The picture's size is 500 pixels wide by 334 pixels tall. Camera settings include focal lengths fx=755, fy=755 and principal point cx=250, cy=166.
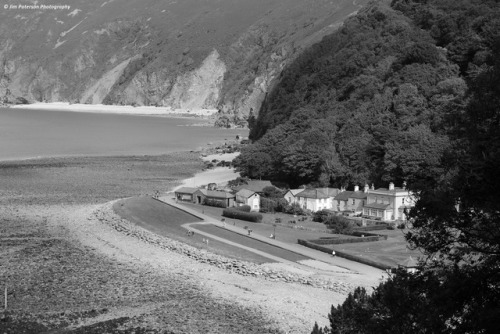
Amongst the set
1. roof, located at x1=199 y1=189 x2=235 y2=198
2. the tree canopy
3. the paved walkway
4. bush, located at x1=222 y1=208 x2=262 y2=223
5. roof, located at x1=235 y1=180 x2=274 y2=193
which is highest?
the tree canopy

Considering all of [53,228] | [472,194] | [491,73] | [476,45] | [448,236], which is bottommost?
[53,228]

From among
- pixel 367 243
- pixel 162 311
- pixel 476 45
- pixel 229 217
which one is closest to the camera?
pixel 162 311

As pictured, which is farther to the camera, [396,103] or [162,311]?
[396,103]

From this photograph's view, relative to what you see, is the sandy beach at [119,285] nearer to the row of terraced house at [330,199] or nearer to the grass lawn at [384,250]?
the grass lawn at [384,250]

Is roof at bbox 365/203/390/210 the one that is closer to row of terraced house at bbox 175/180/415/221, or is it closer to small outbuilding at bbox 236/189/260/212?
row of terraced house at bbox 175/180/415/221

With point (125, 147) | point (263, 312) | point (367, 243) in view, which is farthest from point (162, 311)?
point (125, 147)

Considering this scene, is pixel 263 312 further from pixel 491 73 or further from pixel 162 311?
pixel 491 73

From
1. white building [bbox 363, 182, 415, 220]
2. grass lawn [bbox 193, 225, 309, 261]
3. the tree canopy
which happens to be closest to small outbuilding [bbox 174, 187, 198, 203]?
grass lawn [bbox 193, 225, 309, 261]
